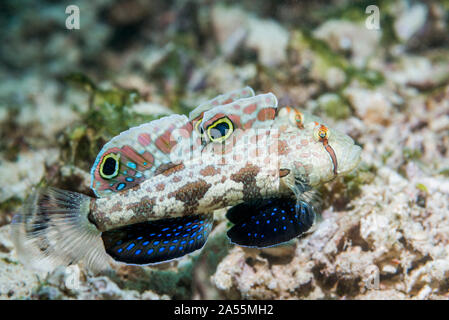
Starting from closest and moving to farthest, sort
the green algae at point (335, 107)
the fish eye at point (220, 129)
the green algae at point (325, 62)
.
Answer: the fish eye at point (220, 129), the green algae at point (335, 107), the green algae at point (325, 62)

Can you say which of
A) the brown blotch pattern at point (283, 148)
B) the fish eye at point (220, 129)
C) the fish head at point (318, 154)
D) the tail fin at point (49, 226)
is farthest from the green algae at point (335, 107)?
the tail fin at point (49, 226)

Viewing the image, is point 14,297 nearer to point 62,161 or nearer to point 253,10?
point 62,161

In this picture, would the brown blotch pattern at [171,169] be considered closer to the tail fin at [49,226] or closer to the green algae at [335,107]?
the tail fin at [49,226]

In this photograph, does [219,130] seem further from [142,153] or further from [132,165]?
[132,165]

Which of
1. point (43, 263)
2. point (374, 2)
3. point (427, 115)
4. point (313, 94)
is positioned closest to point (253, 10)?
point (374, 2)

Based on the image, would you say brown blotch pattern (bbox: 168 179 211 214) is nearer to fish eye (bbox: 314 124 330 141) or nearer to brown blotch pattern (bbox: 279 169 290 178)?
brown blotch pattern (bbox: 279 169 290 178)

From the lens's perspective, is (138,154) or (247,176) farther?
(247,176)

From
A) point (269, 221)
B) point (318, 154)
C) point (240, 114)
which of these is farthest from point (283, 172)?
point (240, 114)
